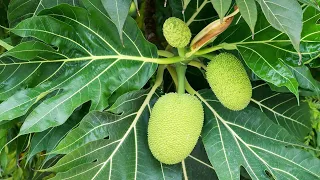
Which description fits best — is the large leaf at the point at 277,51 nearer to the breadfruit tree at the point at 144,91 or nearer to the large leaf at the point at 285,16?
the breadfruit tree at the point at 144,91

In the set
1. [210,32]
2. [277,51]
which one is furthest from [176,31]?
[277,51]

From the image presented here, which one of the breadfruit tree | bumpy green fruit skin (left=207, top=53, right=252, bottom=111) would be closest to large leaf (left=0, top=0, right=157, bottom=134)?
the breadfruit tree

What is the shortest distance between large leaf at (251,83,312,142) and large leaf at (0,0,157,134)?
241 mm

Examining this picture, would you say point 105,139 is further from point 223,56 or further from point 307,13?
point 307,13

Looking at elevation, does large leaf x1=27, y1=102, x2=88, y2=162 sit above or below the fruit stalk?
below

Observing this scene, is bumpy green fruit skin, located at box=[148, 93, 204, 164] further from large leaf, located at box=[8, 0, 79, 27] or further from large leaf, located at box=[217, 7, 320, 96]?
large leaf, located at box=[8, 0, 79, 27]

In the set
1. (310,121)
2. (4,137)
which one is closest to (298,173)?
(310,121)

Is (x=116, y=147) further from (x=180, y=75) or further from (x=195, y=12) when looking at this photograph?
(x=195, y=12)

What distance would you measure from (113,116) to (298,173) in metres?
0.32

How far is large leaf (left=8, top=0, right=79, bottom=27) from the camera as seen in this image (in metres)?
0.75

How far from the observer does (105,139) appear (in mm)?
742

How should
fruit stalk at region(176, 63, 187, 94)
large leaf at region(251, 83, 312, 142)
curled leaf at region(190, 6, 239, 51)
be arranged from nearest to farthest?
1. curled leaf at region(190, 6, 239, 51)
2. fruit stalk at region(176, 63, 187, 94)
3. large leaf at region(251, 83, 312, 142)

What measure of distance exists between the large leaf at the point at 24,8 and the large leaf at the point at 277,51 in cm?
32

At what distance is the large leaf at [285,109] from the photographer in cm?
89
